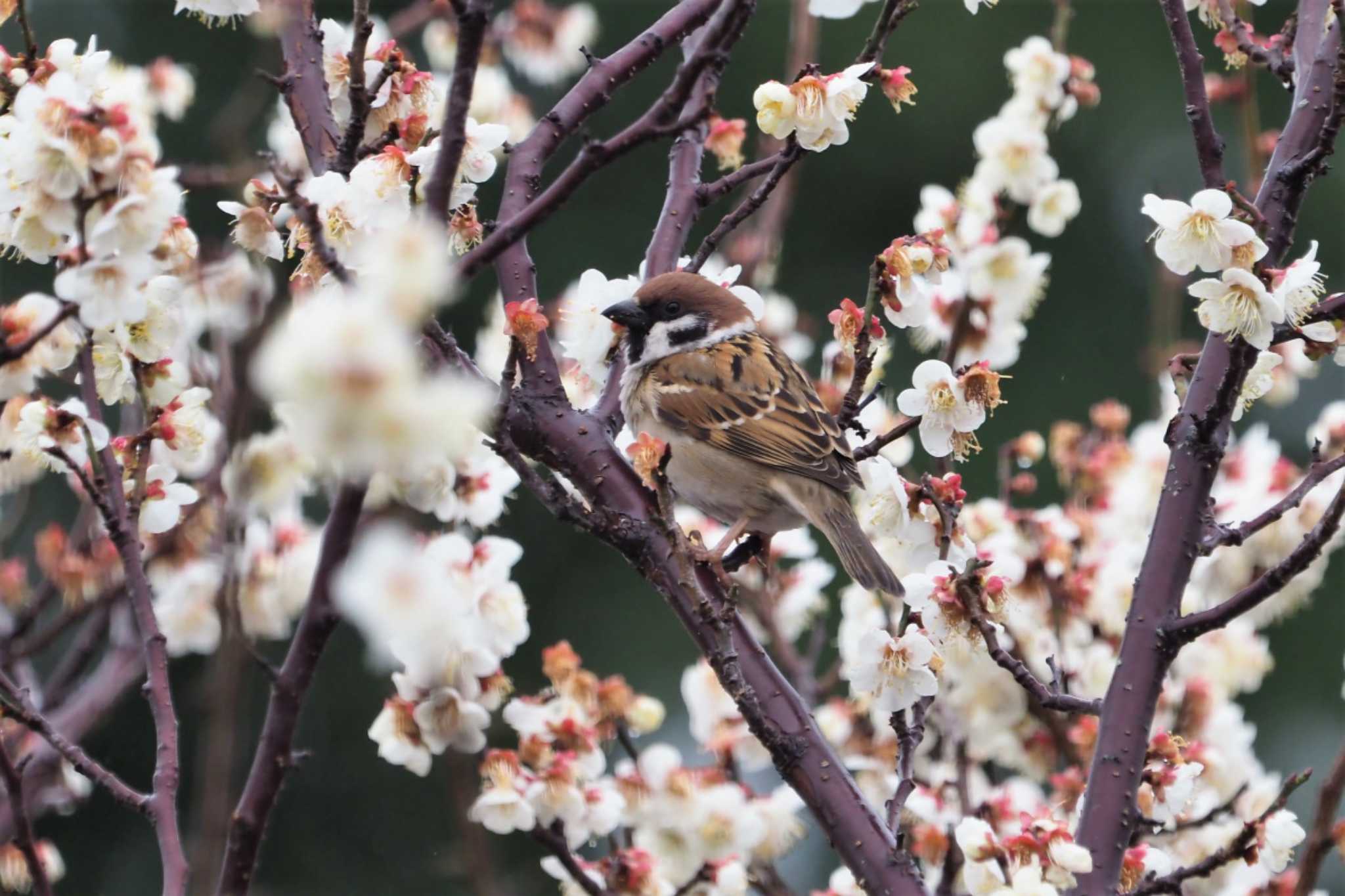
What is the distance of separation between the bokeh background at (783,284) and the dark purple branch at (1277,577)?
13.1 ft

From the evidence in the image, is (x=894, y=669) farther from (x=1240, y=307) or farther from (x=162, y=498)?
(x=162, y=498)

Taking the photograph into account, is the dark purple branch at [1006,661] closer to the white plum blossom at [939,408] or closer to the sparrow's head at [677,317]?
the white plum blossom at [939,408]

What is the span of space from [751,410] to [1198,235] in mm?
1503

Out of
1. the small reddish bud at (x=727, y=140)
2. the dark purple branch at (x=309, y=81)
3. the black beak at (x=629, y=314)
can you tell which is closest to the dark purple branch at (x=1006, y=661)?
the black beak at (x=629, y=314)

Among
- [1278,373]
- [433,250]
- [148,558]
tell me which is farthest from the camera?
[1278,373]

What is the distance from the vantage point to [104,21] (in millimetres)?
7320

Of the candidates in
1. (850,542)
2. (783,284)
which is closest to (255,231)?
(850,542)

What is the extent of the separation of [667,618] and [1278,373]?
4299 mm

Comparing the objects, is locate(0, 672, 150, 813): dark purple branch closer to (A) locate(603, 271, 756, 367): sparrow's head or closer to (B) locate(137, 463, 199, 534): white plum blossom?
(B) locate(137, 463, 199, 534): white plum blossom

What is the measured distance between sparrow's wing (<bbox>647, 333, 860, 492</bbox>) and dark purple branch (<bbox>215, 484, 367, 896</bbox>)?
1.74 m

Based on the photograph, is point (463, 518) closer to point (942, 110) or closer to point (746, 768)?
point (746, 768)

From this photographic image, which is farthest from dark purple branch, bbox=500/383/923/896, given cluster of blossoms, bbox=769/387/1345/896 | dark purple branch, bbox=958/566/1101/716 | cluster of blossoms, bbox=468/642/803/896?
cluster of blossoms, bbox=468/642/803/896

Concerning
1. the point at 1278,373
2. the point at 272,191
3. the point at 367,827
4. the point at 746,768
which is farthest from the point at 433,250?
the point at 367,827

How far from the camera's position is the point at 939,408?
2.18 m
